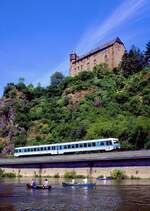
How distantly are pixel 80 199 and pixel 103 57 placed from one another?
91.8m

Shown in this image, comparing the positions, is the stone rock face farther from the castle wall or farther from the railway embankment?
the castle wall

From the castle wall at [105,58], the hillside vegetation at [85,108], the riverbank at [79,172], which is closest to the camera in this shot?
the riverbank at [79,172]

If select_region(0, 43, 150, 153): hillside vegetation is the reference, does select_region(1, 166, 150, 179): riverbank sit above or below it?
below

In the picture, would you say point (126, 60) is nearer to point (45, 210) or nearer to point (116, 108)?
point (116, 108)

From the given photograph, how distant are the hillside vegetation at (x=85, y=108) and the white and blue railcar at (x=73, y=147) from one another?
6.28 meters

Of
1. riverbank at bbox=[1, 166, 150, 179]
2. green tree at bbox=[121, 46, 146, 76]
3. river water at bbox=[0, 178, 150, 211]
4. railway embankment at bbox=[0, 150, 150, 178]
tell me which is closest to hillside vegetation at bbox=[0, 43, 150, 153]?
green tree at bbox=[121, 46, 146, 76]

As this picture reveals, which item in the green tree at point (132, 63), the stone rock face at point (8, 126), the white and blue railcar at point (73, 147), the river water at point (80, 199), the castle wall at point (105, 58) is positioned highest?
the castle wall at point (105, 58)

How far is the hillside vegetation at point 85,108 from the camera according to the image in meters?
91.7

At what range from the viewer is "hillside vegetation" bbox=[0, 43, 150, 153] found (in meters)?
91.7

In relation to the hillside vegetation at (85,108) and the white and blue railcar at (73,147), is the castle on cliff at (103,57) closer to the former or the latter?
the hillside vegetation at (85,108)

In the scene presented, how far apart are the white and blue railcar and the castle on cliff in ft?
150

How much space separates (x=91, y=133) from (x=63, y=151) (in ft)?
30.9

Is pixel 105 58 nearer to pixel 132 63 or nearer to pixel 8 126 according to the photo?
pixel 132 63

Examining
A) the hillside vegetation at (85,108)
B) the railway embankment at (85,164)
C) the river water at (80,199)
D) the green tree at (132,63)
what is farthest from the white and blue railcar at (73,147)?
the green tree at (132,63)
